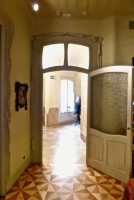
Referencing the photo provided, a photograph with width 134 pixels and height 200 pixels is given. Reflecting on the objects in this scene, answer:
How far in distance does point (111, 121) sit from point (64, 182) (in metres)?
1.44

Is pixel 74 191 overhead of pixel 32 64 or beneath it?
beneath

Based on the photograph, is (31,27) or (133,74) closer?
(133,74)

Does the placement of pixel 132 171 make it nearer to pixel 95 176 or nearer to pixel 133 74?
pixel 95 176

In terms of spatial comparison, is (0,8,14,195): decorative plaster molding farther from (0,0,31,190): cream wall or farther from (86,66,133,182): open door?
(86,66,133,182): open door

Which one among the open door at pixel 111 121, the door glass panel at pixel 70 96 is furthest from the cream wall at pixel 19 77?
the door glass panel at pixel 70 96

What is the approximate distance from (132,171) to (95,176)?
0.70 meters

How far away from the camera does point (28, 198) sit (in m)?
2.58

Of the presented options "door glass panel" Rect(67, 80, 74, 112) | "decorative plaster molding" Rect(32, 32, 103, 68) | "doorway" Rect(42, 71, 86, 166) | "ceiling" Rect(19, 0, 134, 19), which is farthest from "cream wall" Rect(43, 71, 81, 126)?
"ceiling" Rect(19, 0, 134, 19)

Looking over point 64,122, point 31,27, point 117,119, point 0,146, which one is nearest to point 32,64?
point 31,27

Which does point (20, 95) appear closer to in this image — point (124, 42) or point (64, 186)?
point (64, 186)

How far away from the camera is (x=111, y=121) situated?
3.39 metres

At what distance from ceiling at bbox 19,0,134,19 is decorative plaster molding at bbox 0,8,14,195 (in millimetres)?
804

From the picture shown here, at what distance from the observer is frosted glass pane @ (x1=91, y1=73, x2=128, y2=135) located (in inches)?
125

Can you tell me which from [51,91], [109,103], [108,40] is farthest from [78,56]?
[51,91]
